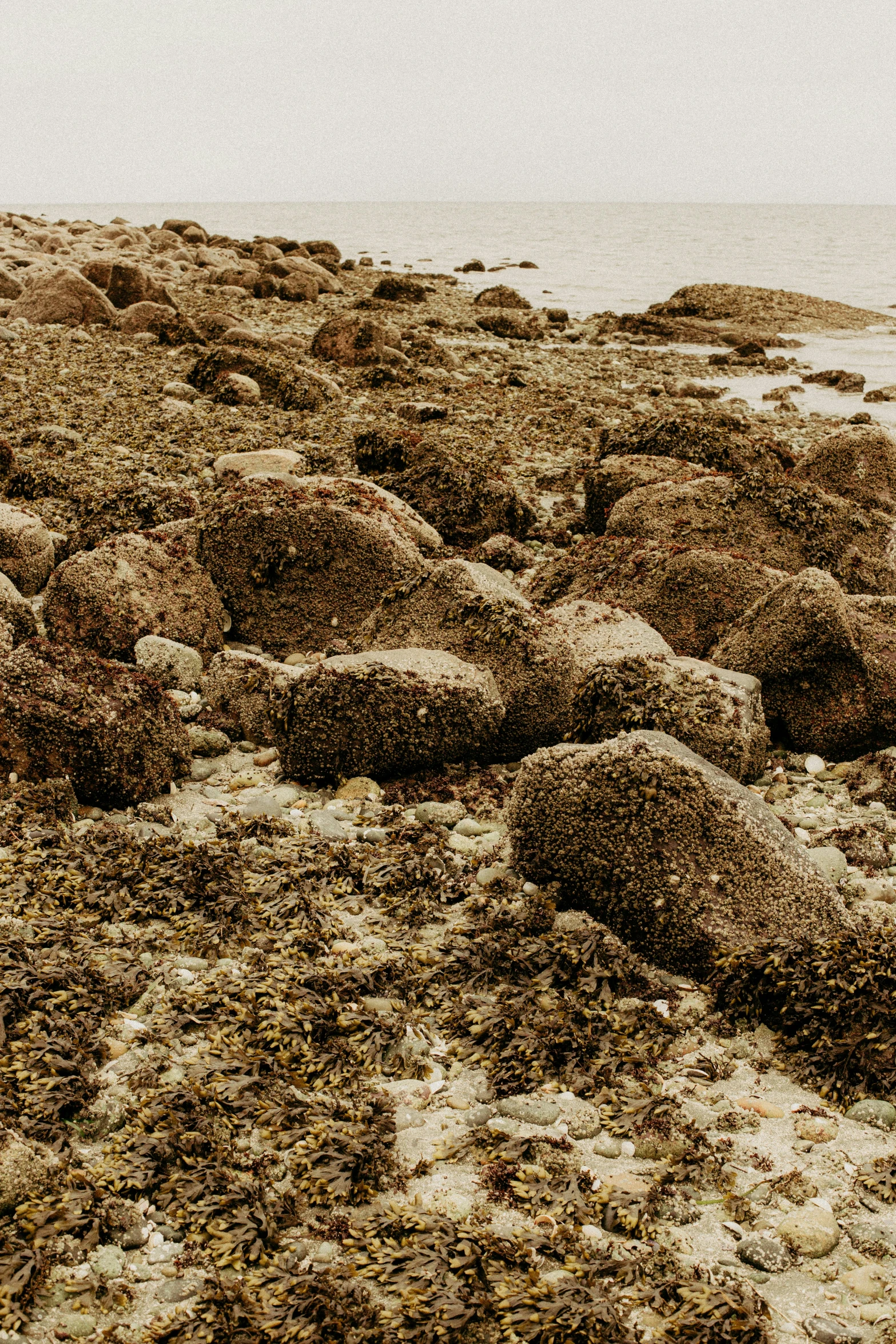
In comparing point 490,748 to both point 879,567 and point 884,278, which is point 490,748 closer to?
point 879,567

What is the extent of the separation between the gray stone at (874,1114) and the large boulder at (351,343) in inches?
631

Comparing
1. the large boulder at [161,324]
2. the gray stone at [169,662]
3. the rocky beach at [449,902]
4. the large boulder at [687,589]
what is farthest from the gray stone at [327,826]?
the large boulder at [161,324]

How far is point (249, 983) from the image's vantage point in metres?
4.33

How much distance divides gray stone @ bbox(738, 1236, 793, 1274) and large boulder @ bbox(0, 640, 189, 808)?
3.92 m

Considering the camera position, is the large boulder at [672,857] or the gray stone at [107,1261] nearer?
the gray stone at [107,1261]

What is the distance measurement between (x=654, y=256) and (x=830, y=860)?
5712 centimetres

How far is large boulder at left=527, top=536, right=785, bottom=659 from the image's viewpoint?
8023 millimetres

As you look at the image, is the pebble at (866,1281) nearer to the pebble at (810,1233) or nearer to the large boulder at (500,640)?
the pebble at (810,1233)

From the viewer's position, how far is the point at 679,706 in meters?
5.96

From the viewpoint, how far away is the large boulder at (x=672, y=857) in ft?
15.0

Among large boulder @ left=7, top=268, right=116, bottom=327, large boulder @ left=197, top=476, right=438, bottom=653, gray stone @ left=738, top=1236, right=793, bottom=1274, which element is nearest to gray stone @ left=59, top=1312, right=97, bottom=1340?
gray stone @ left=738, top=1236, right=793, bottom=1274

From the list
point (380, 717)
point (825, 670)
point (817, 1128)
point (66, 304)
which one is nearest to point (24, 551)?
point (380, 717)

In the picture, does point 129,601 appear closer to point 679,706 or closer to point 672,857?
point 679,706

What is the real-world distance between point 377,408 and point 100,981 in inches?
468
